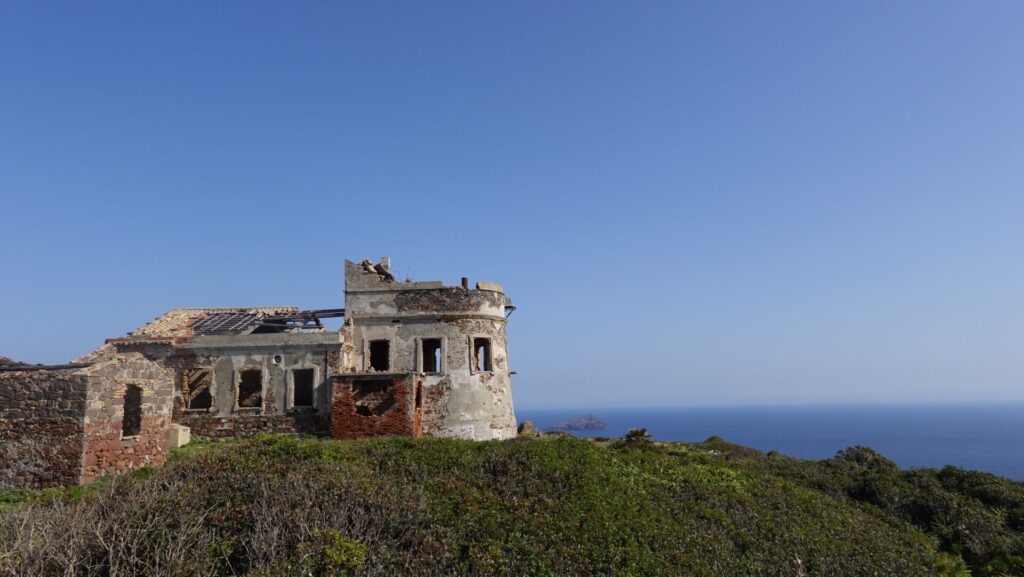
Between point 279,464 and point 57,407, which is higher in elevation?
point 57,407

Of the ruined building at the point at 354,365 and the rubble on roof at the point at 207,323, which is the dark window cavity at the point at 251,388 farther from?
the rubble on roof at the point at 207,323

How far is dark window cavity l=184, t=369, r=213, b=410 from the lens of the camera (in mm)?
24062

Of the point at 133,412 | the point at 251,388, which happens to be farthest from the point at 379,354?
the point at 133,412

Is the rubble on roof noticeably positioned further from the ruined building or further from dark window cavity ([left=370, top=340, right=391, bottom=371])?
dark window cavity ([left=370, top=340, right=391, bottom=371])

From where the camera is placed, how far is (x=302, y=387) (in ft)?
82.3

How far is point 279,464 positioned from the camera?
1264 cm

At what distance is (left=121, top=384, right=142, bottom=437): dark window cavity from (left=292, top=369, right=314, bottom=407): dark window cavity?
5716mm

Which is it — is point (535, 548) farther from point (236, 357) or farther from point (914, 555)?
point (236, 357)

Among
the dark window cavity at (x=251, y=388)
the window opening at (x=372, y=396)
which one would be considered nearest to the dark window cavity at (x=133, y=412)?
the dark window cavity at (x=251, y=388)

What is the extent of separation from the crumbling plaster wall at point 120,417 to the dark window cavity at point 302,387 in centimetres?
584

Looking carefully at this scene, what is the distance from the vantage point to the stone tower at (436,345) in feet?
79.4

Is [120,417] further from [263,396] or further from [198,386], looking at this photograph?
[198,386]

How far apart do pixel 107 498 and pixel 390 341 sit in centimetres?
1520

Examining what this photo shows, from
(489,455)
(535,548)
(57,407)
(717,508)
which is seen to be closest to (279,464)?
(489,455)
